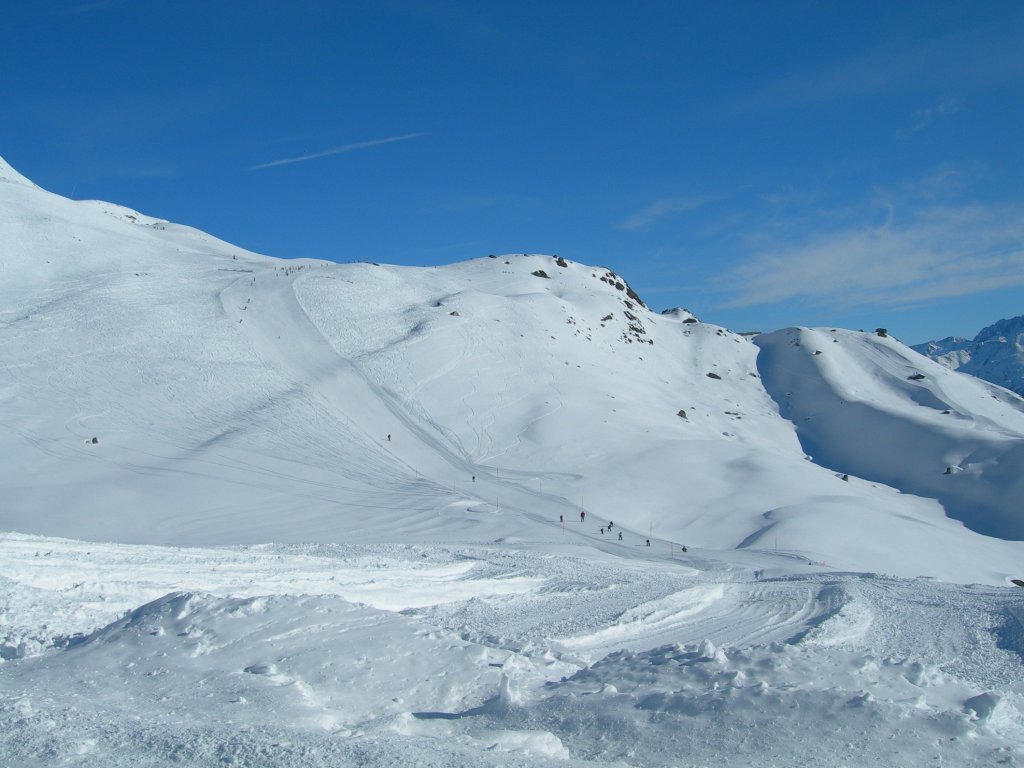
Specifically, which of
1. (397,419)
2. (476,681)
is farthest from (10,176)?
(476,681)

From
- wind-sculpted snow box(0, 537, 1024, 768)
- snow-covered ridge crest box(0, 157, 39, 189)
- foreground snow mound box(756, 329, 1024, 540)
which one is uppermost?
snow-covered ridge crest box(0, 157, 39, 189)

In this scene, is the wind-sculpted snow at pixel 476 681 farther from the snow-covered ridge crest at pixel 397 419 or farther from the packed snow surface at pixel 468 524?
the snow-covered ridge crest at pixel 397 419

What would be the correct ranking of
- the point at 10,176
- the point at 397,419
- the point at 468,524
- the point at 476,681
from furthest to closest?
the point at 10,176 → the point at 397,419 → the point at 468,524 → the point at 476,681

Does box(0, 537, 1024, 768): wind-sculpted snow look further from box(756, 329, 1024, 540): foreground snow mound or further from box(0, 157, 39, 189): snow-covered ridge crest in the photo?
box(0, 157, 39, 189): snow-covered ridge crest

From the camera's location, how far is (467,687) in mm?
7789

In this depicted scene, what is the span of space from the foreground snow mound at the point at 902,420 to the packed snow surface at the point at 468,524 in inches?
12.4

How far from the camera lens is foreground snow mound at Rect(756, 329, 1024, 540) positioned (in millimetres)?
41000

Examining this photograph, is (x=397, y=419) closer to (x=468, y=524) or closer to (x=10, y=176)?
(x=468, y=524)

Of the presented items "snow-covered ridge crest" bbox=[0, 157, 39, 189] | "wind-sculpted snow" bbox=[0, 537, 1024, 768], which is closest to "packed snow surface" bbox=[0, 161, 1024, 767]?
"wind-sculpted snow" bbox=[0, 537, 1024, 768]

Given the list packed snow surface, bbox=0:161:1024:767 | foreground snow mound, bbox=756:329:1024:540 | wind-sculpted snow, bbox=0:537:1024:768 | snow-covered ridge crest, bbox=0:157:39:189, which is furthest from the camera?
snow-covered ridge crest, bbox=0:157:39:189

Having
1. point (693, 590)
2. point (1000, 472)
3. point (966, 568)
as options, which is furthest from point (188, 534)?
point (1000, 472)

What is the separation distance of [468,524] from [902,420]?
4039 cm

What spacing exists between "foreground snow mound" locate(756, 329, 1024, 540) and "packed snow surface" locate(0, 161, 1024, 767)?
32cm

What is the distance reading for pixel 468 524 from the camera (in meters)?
25.4
